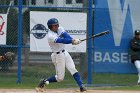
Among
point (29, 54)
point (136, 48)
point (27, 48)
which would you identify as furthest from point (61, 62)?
point (136, 48)

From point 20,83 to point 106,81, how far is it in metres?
2.63

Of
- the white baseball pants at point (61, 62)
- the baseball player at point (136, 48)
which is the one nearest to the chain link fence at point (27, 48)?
the baseball player at point (136, 48)

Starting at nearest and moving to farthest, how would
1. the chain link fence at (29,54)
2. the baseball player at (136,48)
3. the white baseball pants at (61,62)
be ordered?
the white baseball pants at (61,62), the baseball player at (136,48), the chain link fence at (29,54)

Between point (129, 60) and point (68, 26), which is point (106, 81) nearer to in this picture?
point (129, 60)

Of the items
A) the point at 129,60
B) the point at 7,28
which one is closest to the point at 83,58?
the point at 129,60

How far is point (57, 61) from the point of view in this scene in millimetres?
12812

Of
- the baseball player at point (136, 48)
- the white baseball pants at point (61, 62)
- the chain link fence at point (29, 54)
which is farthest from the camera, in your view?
the chain link fence at point (29, 54)

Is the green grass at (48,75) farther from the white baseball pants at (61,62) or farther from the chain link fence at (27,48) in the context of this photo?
the white baseball pants at (61,62)

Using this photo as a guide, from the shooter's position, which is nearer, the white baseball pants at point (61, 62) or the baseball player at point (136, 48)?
the white baseball pants at point (61, 62)

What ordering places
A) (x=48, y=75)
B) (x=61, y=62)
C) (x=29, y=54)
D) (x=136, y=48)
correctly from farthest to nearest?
(x=48, y=75)
(x=29, y=54)
(x=136, y=48)
(x=61, y=62)

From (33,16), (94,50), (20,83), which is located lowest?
(20,83)

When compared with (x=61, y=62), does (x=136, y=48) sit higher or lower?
higher

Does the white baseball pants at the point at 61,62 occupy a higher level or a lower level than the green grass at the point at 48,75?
higher

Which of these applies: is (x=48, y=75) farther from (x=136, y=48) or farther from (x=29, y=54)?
(x=136, y=48)
